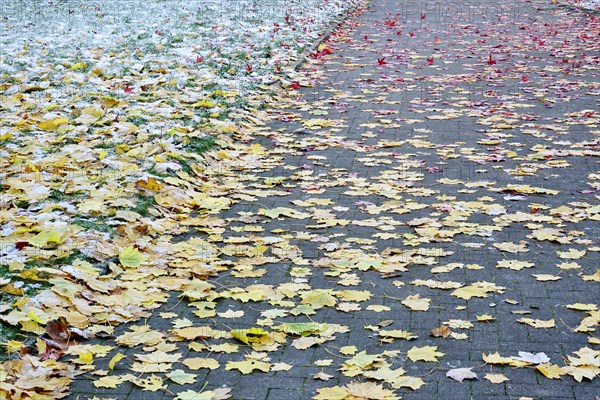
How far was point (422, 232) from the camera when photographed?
5195 millimetres

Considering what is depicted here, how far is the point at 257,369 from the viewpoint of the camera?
363 centimetres

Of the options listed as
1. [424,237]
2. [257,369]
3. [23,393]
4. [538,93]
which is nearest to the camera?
[23,393]

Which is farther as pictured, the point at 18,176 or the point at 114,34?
the point at 114,34

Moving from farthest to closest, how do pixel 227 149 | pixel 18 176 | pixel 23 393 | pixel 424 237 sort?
pixel 227 149 → pixel 18 176 → pixel 424 237 → pixel 23 393

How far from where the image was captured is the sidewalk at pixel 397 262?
356cm

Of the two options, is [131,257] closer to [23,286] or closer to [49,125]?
[23,286]

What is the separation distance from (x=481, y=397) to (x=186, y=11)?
12.3 metres

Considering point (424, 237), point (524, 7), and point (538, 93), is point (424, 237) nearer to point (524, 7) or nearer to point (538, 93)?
point (538, 93)

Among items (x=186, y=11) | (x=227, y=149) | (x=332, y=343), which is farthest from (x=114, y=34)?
(x=332, y=343)

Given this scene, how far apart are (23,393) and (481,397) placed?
1.93 metres

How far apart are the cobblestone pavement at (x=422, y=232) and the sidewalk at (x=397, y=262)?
0.01 meters

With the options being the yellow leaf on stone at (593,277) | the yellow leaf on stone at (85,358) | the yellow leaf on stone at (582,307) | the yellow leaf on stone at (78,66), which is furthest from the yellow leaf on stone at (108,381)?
the yellow leaf on stone at (78,66)

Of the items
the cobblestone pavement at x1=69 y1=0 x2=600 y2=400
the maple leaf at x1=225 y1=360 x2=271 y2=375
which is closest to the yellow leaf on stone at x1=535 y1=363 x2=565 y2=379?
the cobblestone pavement at x1=69 y1=0 x2=600 y2=400

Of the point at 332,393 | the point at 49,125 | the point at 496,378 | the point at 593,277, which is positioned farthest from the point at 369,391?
the point at 49,125
